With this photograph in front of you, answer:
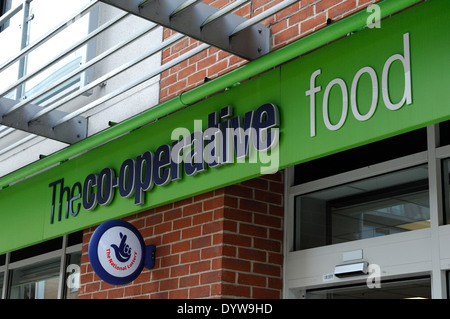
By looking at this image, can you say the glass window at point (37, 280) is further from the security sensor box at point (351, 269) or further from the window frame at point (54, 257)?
the security sensor box at point (351, 269)

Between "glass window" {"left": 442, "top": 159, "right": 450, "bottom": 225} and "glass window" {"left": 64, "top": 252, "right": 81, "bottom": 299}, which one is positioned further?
"glass window" {"left": 64, "top": 252, "right": 81, "bottom": 299}

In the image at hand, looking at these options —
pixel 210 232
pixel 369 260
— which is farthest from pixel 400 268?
pixel 210 232

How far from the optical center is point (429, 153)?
482 centimetres

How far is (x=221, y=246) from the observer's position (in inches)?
213

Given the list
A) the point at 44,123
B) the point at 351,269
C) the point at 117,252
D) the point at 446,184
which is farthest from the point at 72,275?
the point at 446,184

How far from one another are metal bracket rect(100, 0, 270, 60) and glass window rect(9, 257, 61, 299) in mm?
3617

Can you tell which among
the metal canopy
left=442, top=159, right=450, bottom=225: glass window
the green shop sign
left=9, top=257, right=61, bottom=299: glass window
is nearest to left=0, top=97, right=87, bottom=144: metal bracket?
the metal canopy

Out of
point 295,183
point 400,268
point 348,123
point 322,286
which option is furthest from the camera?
point 295,183

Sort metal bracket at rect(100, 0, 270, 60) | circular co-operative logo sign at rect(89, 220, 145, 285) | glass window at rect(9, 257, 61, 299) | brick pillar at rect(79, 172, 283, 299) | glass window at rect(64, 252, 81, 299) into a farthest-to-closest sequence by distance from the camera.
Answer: glass window at rect(9, 257, 61, 299)
glass window at rect(64, 252, 81, 299)
circular co-operative logo sign at rect(89, 220, 145, 285)
brick pillar at rect(79, 172, 283, 299)
metal bracket at rect(100, 0, 270, 60)

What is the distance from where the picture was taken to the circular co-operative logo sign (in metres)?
5.57

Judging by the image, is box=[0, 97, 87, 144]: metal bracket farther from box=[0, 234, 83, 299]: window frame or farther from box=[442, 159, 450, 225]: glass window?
box=[442, 159, 450, 225]: glass window

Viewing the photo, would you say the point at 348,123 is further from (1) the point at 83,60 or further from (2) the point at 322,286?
(1) the point at 83,60
